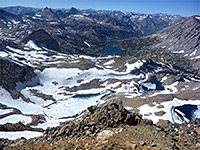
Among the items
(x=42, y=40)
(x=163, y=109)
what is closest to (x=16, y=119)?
(x=163, y=109)

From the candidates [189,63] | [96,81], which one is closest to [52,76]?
[96,81]

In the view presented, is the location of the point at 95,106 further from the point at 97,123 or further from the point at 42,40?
the point at 42,40

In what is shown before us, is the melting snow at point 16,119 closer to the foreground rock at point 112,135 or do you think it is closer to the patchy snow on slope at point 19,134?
the patchy snow on slope at point 19,134

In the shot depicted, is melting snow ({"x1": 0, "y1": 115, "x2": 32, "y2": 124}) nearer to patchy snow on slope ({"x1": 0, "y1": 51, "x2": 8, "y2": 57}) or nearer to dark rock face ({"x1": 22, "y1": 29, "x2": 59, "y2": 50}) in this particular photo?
patchy snow on slope ({"x1": 0, "y1": 51, "x2": 8, "y2": 57})

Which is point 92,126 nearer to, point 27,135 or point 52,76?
point 27,135

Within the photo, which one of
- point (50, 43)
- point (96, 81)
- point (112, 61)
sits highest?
point (50, 43)

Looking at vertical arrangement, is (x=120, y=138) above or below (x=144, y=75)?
above

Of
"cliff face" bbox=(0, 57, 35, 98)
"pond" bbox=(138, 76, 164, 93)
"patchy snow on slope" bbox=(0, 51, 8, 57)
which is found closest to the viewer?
"cliff face" bbox=(0, 57, 35, 98)

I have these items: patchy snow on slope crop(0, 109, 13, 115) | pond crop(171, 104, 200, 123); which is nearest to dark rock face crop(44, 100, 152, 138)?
pond crop(171, 104, 200, 123)
